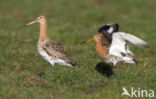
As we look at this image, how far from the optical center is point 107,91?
916 centimetres

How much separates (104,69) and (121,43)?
1.63 m

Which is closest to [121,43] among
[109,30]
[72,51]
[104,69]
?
[109,30]

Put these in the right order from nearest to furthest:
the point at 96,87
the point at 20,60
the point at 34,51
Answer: the point at 96,87 < the point at 20,60 < the point at 34,51

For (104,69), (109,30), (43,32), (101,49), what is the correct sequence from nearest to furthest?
(109,30) < (101,49) < (43,32) < (104,69)

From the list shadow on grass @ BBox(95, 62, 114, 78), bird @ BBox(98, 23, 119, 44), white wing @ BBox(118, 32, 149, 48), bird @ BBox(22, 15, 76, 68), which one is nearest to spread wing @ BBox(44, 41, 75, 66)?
bird @ BBox(22, 15, 76, 68)

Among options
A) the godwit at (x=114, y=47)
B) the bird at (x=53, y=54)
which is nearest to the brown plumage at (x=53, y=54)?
the bird at (x=53, y=54)

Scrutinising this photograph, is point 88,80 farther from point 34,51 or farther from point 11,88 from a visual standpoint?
point 34,51

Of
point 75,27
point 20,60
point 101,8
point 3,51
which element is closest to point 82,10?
point 101,8

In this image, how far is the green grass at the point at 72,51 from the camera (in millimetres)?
9555

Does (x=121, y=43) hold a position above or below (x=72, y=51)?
above

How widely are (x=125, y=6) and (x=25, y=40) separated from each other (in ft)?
27.4

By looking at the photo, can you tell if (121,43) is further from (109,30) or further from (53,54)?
(53,54)

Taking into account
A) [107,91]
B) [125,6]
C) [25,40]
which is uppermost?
[107,91]

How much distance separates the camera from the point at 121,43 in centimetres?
1038
